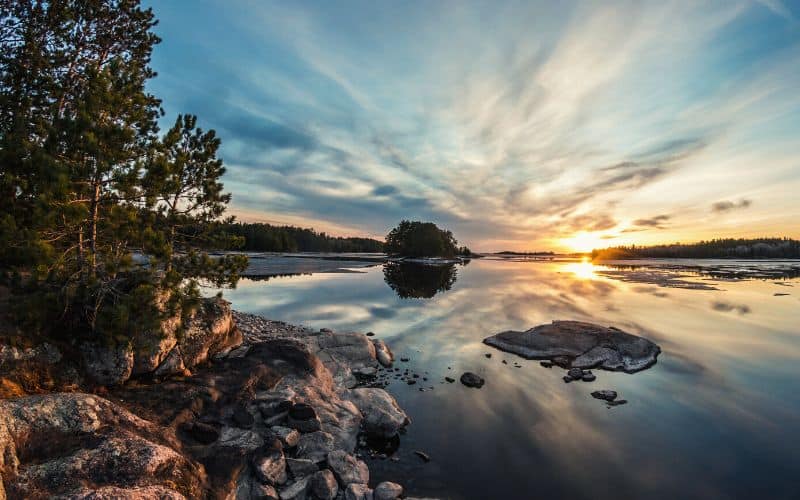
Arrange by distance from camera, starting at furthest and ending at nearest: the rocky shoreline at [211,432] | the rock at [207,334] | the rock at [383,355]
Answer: the rock at [383,355], the rock at [207,334], the rocky shoreline at [211,432]

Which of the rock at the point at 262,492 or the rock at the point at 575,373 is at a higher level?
the rock at the point at 262,492

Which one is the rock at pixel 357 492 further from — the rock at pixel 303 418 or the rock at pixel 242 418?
the rock at pixel 242 418

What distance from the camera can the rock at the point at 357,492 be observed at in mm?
8211

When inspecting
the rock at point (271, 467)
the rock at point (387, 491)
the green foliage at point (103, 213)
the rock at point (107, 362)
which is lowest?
the rock at point (387, 491)

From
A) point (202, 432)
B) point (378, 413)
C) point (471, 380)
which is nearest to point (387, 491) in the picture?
point (378, 413)

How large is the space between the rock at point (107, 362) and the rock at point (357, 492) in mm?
6985

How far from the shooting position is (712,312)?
3441 centimetres

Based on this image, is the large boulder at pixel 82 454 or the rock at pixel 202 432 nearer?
the large boulder at pixel 82 454

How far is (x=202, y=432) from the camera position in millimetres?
8711

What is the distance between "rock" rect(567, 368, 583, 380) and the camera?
1720 cm

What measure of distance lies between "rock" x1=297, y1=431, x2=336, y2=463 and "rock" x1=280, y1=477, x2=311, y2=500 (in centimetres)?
88

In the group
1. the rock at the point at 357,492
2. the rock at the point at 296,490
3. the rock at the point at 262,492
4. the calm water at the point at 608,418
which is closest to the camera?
the rock at the point at 262,492

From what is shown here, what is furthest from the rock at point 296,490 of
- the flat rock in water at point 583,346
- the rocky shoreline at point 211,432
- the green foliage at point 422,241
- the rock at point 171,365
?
the green foliage at point 422,241

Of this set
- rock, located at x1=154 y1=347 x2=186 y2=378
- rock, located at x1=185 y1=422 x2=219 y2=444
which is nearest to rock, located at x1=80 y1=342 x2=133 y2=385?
rock, located at x1=154 y1=347 x2=186 y2=378
